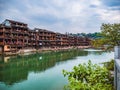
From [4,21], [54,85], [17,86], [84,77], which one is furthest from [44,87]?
[4,21]

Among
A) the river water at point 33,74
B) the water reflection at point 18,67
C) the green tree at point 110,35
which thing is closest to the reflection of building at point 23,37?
the water reflection at point 18,67

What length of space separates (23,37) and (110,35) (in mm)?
30830

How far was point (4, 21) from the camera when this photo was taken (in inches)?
1610

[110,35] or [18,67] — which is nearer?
[110,35]

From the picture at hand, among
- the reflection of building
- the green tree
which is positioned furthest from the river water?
the reflection of building

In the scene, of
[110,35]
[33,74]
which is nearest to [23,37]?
[33,74]

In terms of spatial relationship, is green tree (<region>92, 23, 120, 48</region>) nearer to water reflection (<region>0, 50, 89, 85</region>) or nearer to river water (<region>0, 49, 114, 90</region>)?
river water (<region>0, 49, 114, 90</region>)

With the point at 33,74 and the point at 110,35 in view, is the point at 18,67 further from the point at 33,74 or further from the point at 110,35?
the point at 110,35

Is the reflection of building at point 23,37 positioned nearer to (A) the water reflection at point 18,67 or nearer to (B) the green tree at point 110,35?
(A) the water reflection at point 18,67

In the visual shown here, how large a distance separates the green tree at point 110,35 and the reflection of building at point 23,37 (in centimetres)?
2480

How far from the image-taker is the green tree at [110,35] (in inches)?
642

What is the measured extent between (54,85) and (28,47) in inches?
1380

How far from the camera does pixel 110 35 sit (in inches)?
654

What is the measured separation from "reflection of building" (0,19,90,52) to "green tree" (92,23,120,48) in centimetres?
2480
